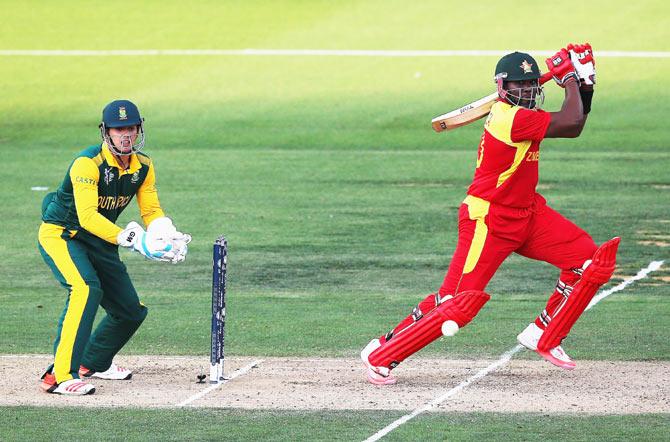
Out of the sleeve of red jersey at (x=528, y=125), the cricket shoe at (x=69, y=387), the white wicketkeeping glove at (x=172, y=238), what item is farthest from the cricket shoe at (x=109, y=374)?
the sleeve of red jersey at (x=528, y=125)

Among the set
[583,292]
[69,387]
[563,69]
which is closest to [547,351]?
[583,292]

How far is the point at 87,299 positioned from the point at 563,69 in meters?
3.49

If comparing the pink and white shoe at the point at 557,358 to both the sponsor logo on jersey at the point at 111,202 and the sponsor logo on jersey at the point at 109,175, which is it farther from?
the sponsor logo on jersey at the point at 109,175

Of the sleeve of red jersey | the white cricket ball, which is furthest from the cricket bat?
the white cricket ball

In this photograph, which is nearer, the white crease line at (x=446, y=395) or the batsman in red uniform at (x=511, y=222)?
the white crease line at (x=446, y=395)

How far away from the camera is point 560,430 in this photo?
8195 millimetres

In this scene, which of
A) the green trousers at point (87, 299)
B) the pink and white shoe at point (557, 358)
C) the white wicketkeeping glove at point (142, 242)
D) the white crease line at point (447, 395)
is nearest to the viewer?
the white crease line at point (447, 395)

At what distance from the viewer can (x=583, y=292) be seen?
9398 mm

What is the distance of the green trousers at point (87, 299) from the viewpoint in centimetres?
912

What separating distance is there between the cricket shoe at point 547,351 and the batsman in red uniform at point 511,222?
0.37 metres

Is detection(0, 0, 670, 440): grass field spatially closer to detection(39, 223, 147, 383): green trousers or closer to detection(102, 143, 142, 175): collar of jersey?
detection(39, 223, 147, 383): green trousers

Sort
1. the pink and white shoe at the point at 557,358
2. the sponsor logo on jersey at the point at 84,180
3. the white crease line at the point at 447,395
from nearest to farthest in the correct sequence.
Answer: the white crease line at the point at 447,395 < the sponsor logo on jersey at the point at 84,180 < the pink and white shoe at the point at 557,358

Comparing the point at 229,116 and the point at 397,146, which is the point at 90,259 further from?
the point at 229,116

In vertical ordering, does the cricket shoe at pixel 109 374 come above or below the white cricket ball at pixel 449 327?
below
